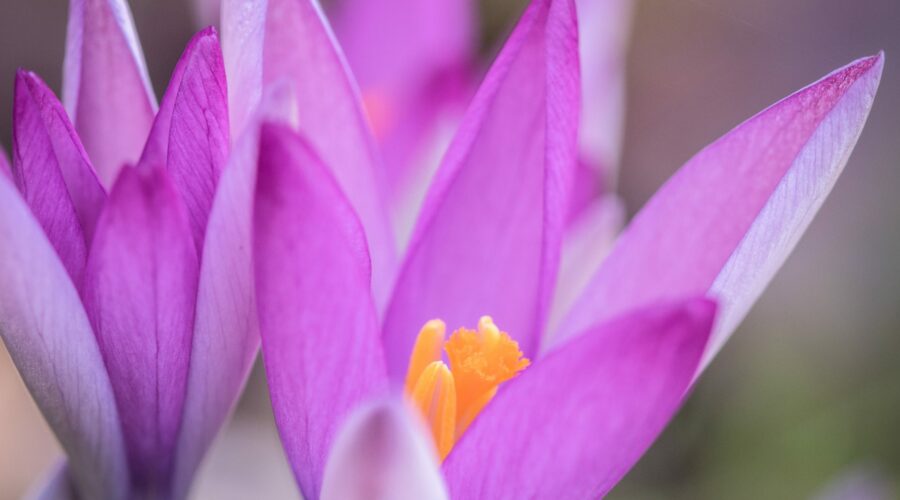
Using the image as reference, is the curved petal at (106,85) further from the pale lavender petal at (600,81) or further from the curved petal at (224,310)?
the pale lavender petal at (600,81)

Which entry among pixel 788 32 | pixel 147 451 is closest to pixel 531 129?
pixel 147 451

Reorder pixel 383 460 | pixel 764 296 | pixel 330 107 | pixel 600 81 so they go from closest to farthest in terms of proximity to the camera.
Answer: pixel 383 460, pixel 330 107, pixel 600 81, pixel 764 296

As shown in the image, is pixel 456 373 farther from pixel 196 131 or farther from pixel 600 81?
pixel 600 81

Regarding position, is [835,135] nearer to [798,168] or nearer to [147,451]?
[798,168]

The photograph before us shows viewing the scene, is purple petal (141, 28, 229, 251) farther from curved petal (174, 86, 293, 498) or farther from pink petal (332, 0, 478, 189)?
pink petal (332, 0, 478, 189)

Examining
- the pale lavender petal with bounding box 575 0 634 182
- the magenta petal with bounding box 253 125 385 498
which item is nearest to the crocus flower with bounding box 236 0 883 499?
the magenta petal with bounding box 253 125 385 498

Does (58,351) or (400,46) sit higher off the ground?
(400,46)

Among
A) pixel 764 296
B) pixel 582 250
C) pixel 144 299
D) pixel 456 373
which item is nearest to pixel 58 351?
pixel 144 299
